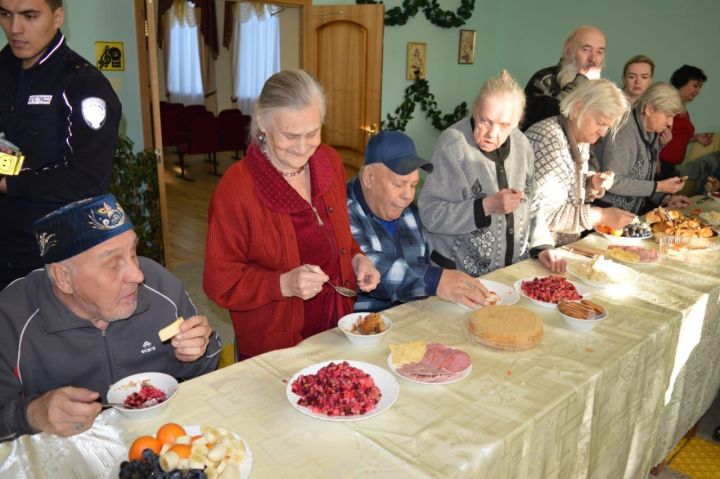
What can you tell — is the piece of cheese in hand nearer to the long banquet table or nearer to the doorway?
the long banquet table

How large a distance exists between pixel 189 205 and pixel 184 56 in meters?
5.42

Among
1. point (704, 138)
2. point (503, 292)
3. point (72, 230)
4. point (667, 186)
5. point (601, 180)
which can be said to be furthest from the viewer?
point (704, 138)

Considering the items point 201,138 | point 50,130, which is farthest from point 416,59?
point 50,130

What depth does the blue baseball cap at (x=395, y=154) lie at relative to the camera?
1949 millimetres

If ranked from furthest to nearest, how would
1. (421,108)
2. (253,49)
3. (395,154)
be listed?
(253,49) → (421,108) → (395,154)

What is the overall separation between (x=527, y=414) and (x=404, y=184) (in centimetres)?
89

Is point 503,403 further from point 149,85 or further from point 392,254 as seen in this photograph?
point 149,85

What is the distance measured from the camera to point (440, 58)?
22.7ft

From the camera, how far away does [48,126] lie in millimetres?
2016

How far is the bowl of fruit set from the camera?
1.32 m

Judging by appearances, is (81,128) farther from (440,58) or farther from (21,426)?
(440,58)

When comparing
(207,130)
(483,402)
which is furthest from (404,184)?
(207,130)

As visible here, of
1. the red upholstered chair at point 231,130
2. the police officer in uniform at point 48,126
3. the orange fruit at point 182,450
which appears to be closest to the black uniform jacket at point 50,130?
the police officer in uniform at point 48,126

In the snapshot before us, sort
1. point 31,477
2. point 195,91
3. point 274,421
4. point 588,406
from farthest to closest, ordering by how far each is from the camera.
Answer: point 195,91 → point 588,406 → point 274,421 → point 31,477
